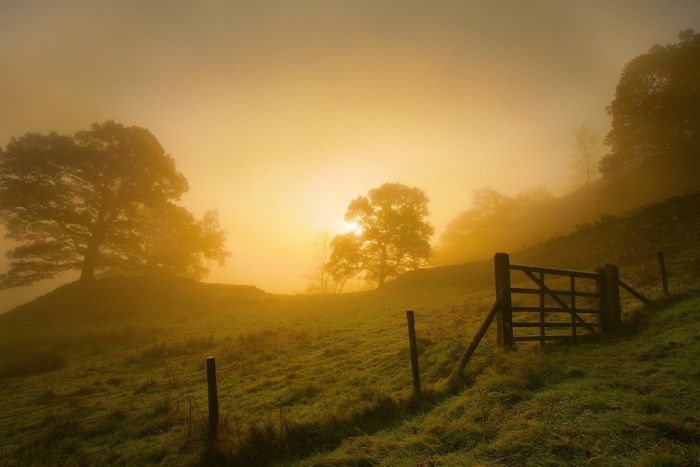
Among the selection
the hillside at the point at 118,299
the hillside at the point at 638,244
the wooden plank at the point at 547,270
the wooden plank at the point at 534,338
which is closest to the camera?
the wooden plank at the point at 534,338

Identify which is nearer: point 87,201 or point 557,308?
point 557,308

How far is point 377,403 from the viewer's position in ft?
19.8

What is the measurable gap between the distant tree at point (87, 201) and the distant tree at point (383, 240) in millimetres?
18858

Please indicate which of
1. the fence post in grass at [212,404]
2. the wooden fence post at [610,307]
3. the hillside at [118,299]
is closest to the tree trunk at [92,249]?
the hillside at [118,299]

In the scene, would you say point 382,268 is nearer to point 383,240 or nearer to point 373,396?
A: point 383,240

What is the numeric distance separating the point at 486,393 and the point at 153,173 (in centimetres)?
3311

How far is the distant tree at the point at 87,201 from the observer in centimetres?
2534

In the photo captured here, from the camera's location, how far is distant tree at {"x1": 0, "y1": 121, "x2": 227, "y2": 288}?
998 inches

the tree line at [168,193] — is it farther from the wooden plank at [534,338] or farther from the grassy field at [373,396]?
the wooden plank at [534,338]

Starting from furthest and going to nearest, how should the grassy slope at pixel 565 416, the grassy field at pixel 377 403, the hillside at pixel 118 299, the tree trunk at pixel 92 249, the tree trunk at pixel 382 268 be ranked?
the tree trunk at pixel 382 268, the tree trunk at pixel 92 249, the hillside at pixel 118 299, the grassy field at pixel 377 403, the grassy slope at pixel 565 416

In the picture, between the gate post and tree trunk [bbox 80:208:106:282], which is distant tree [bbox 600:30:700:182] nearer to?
the gate post

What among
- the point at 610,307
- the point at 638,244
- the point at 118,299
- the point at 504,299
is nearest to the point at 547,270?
the point at 504,299

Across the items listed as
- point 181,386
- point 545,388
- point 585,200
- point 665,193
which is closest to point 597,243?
point 665,193

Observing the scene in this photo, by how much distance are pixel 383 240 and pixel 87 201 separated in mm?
29113
